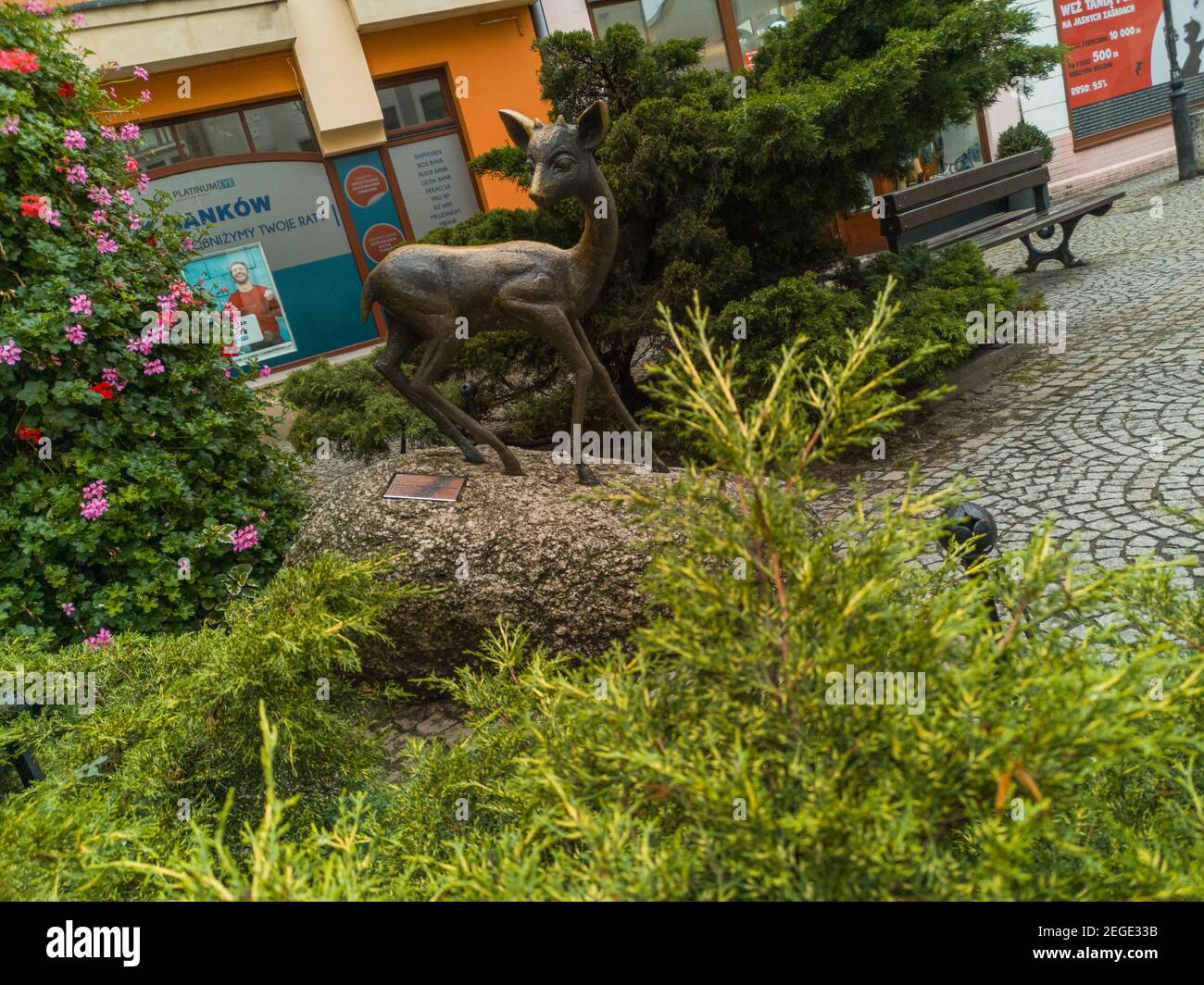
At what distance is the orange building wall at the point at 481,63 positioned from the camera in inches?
406

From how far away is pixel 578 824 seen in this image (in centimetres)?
96

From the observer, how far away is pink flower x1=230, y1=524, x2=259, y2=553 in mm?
4516

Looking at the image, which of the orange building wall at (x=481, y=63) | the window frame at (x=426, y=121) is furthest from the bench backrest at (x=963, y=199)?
the window frame at (x=426, y=121)

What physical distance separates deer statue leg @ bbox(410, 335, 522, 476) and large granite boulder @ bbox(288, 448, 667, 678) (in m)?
0.37

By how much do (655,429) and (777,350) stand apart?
3.53 feet

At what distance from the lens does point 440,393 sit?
425 cm

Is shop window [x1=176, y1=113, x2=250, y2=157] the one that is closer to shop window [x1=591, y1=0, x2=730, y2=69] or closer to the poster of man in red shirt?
the poster of man in red shirt

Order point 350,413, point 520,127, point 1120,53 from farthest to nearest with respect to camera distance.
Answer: point 1120,53
point 350,413
point 520,127

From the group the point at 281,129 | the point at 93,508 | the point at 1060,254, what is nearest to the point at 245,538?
the point at 93,508

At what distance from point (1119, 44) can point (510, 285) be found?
52.0ft

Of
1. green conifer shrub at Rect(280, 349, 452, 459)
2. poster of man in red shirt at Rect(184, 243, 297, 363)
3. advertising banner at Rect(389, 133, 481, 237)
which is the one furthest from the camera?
advertising banner at Rect(389, 133, 481, 237)

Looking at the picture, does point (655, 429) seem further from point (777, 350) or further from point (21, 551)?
point (21, 551)

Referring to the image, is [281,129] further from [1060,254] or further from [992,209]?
[1060,254]

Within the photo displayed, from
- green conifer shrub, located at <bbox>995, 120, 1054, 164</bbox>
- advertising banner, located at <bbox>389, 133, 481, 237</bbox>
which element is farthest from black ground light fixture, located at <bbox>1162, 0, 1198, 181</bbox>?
advertising banner, located at <bbox>389, 133, 481, 237</bbox>
